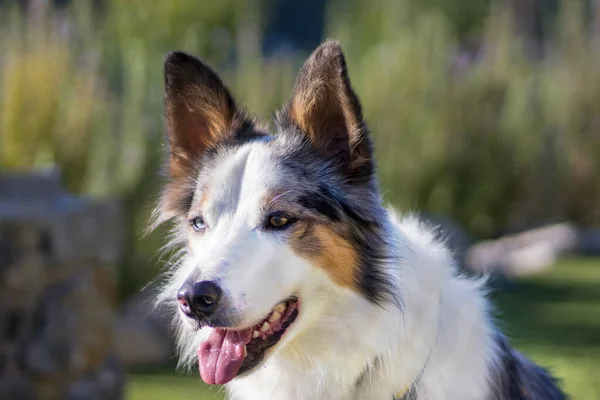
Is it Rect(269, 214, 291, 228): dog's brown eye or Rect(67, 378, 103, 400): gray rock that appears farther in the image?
Rect(67, 378, 103, 400): gray rock

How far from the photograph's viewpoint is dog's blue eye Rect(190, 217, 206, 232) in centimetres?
350

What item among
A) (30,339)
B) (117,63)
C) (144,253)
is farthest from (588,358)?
(117,63)

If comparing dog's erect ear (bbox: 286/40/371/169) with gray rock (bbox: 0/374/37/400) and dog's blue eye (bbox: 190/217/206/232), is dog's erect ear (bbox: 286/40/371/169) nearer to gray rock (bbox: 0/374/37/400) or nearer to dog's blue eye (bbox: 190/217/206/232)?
dog's blue eye (bbox: 190/217/206/232)

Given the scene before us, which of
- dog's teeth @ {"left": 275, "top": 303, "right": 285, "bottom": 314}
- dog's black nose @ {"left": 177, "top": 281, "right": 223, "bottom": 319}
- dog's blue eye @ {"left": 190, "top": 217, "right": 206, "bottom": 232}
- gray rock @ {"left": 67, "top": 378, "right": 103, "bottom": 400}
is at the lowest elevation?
gray rock @ {"left": 67, "top": 378, "right": 103, "bottom": 400}

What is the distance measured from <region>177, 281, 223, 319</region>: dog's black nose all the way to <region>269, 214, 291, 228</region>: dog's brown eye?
1.19 feet

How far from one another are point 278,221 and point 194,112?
73cm

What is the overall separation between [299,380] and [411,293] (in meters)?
0.51

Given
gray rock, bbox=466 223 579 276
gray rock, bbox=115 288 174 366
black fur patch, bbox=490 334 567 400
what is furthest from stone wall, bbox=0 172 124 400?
gray rock, bbox=466 223 579 276

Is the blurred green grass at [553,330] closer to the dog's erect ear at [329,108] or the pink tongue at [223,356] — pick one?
the dog's erect ear at [329,108]

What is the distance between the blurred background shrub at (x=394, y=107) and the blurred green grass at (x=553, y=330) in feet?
3.43

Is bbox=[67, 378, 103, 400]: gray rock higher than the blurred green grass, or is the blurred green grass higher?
the blurred green grass

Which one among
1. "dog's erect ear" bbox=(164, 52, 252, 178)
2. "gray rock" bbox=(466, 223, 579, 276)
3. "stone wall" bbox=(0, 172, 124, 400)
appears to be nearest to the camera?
"dog's erect ear" bbox=(164, 52, 252, 178)

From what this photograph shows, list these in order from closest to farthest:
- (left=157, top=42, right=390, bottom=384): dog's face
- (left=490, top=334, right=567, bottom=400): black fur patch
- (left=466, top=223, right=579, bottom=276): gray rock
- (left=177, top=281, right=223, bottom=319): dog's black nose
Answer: (left=177, top=281, right=223, bottom=319): dog's black nose, (left=157, top=42, right=390, bottom=384): dog's face, (left=490, top=334, right=567, bottom=400): black fur patch, (left=466, top=223, right=579, bottom=276): gray rock

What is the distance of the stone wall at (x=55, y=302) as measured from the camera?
5.74 metres
